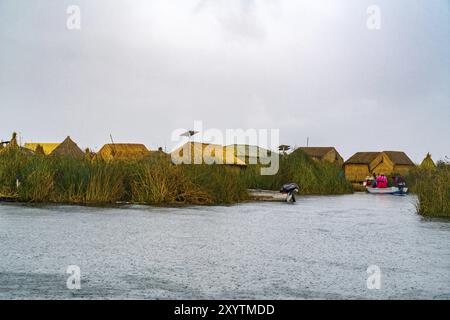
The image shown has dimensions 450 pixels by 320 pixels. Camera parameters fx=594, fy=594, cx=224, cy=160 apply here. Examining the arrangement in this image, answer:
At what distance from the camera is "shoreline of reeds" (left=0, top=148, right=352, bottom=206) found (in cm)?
1762

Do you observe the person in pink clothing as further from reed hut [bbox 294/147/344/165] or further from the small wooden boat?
reed hut [bbox 294/147/344/165]

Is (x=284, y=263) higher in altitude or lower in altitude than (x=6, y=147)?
lower

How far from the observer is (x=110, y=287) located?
6.12 meters

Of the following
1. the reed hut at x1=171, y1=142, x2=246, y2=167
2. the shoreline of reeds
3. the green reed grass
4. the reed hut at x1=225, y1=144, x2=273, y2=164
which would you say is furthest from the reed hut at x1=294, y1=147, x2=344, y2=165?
the green reed grass

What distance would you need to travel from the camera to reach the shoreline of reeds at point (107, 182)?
17625 millimetres

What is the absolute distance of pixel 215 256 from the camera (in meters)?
8.28

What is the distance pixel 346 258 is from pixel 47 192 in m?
11.6

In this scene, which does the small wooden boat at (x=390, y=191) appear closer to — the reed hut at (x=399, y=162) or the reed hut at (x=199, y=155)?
the reed hut at (x=199, y=155)

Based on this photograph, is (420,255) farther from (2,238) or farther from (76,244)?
(2,238)

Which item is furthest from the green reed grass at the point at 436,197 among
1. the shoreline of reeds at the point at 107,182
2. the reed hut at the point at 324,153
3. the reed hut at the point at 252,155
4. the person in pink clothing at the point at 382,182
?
the reed hut at the point at 324,153

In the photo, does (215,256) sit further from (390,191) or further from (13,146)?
(390,191)

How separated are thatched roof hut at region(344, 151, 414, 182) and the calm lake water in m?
43.7

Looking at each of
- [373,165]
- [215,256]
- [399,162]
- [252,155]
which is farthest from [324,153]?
[215,256]
